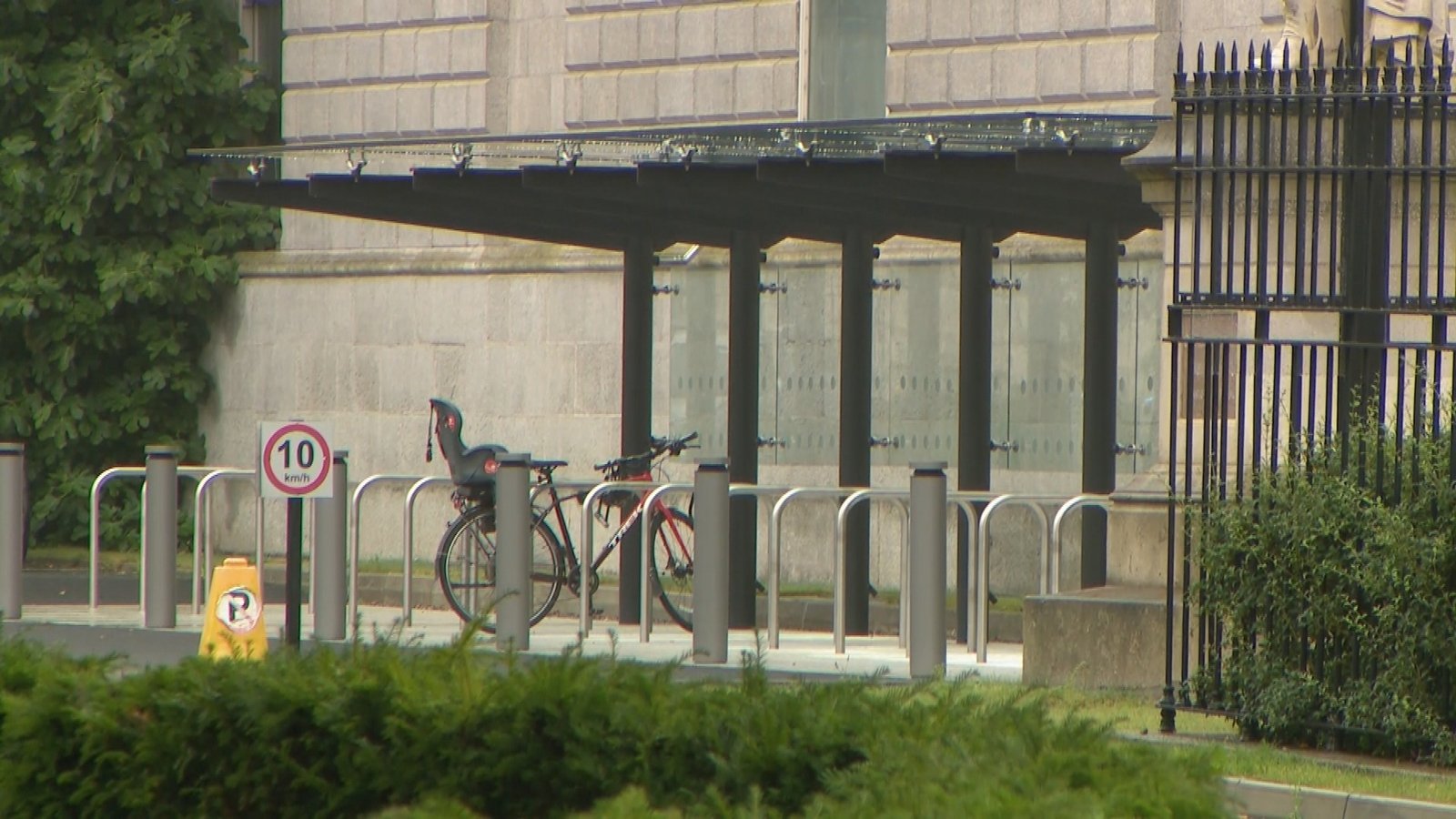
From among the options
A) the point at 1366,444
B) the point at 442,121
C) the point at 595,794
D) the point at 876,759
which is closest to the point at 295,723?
the point at 595,794

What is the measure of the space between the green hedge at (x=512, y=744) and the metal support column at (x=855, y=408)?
29.9 ft

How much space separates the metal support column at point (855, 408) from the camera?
607 inches

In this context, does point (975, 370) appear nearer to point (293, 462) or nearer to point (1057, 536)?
point (1057, 536)

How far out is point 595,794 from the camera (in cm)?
552

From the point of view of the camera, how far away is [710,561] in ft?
42.1

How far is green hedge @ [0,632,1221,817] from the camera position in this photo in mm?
5059

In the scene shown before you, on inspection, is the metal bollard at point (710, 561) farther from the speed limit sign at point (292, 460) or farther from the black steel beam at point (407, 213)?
the black steel beam at point (407, 213)

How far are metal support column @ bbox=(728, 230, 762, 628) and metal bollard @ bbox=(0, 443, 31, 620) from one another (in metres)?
4.35

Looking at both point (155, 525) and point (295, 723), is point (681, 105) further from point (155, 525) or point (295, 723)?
point (295, 723)

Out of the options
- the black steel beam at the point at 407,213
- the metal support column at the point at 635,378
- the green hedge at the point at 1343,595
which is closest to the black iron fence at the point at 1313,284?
the green hedge at the point at 1343,595

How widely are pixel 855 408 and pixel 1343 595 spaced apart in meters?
6.06

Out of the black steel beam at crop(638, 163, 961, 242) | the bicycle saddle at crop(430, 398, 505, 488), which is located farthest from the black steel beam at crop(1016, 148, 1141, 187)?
the bicycle saddle at crop(430, 398, 505, 488)

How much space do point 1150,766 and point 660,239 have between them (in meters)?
11.7

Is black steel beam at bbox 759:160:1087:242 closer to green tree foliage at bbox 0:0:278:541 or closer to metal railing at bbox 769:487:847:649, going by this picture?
metal railing at bbox 769:487:847:649
